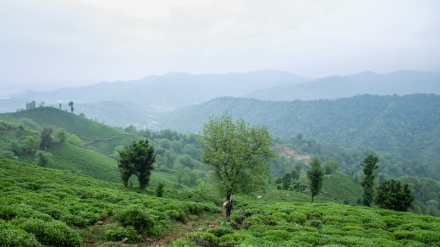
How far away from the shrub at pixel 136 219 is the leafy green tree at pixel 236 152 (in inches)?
962

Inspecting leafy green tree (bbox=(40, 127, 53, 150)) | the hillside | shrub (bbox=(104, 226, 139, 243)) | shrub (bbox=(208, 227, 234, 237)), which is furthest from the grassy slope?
shrub (bbox=(208, 227, 234, 237))

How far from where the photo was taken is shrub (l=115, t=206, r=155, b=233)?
68.1 ft

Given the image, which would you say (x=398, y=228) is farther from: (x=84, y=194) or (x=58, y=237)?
Result: (x=84, y=194)

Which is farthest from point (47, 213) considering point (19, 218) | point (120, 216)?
point (120, 216)

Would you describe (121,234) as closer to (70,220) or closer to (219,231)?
(70,220)

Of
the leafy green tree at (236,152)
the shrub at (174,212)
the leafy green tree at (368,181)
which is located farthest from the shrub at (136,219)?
the leafy green tree at (368,181)

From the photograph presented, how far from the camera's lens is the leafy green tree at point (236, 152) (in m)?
46.2

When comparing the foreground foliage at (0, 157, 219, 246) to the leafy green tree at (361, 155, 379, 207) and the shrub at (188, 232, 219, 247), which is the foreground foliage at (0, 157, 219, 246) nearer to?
the shrub at (188, 232, 219, 247)

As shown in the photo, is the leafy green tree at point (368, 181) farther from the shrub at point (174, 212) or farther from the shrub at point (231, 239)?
the shrub at point (231, 239)

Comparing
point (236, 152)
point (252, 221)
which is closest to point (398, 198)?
point (236, 152)

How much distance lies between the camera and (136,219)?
21062mm

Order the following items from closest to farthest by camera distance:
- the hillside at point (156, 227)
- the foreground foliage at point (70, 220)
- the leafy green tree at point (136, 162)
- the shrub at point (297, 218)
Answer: the foreground foliage at point (70, 220), the hillside at point (156, 227), the shrub at point (297, 218), the leafy green tree at point (136, 162)

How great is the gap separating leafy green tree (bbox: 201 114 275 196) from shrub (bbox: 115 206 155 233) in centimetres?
2443

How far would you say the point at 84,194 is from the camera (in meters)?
30.2
